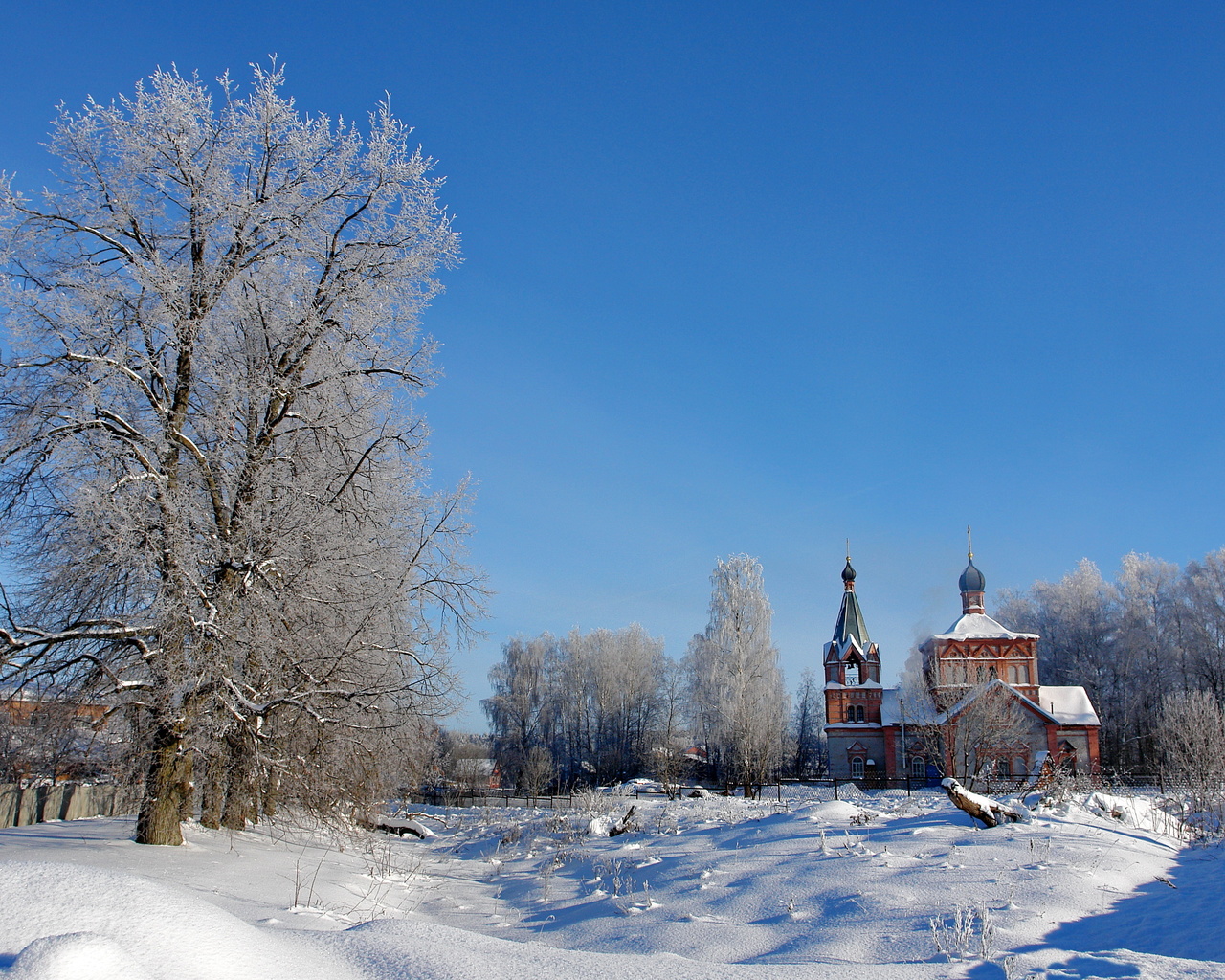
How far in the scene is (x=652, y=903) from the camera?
1016cm

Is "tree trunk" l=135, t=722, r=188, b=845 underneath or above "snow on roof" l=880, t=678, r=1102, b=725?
underneath

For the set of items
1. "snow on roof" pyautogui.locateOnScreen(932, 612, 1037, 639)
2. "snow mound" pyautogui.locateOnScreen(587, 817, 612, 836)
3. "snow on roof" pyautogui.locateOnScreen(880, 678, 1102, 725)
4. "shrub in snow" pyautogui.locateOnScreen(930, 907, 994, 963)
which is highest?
"snow on roof" pyautogui.locateOnScreen(932, 612, 1037, 639)

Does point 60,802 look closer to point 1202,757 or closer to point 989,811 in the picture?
point 989,811

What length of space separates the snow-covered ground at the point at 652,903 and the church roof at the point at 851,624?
121ft

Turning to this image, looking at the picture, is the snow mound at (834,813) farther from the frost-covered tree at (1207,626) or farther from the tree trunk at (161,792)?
the frost-covered tree at (1207,626)

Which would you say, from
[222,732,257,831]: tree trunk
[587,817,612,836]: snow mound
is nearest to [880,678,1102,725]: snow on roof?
[587,817,612,836]: snow mound

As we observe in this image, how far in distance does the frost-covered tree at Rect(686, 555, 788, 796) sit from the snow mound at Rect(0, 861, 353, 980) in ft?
116

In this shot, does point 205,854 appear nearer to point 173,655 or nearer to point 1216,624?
point 173,655

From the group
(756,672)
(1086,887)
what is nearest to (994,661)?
(756,672)

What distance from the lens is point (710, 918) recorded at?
9.05 metres

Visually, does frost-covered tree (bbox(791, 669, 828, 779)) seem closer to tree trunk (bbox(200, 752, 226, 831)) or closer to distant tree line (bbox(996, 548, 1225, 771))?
distant tree line (bbox(996, 548, 1225, 771))

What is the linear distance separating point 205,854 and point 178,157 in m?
8.54

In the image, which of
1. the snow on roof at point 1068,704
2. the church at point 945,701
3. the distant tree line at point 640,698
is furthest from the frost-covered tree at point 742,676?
the snow on roof at point 1068,704

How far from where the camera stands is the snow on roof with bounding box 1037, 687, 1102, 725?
1756 inches
